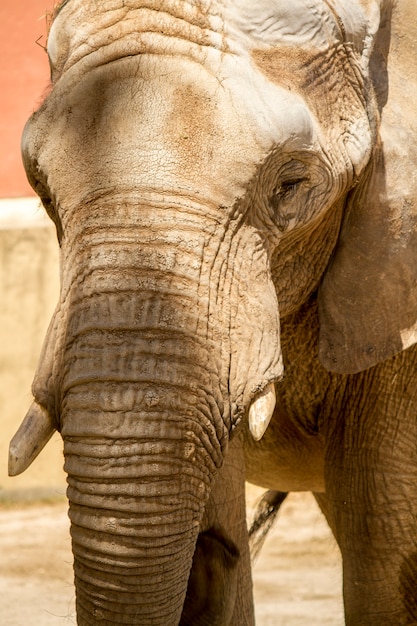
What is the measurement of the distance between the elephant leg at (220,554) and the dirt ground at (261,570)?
4.20 feet

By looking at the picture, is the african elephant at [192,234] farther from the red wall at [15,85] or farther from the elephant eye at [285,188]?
the red wall at [15,85]

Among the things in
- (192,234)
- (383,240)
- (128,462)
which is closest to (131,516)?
(128,462)

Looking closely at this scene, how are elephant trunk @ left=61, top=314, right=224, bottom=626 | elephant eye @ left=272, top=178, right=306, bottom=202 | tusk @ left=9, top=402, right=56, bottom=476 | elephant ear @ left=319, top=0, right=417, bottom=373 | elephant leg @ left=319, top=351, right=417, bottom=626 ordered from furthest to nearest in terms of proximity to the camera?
1. elephant leg @ left=319, top=351, right=417, bottom=626
2. elephant ear @ left=319, top=0, right=417, bottom=373
3. elephant eye @ left=272, top=178, right=306, bottom=202
4. tusk @ left=9, top=402, right=56, bottom=476
5. elephant trunk @ left=61, top=314, right=224, bottom=626

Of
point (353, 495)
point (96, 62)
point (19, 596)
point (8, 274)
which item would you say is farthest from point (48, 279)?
point (96, 62)

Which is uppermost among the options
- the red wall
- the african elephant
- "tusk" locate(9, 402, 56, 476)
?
the red wall

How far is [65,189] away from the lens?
276 cm

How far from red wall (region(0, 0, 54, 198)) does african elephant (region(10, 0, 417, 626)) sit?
13.1 feet

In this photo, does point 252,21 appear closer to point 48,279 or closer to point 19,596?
point 19,596

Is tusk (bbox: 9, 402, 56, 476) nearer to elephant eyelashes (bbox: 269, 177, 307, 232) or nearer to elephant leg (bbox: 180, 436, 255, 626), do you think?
elephant eyelashes (bbox: 269, 177, 307, 232)

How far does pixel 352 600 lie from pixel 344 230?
0.96 meters

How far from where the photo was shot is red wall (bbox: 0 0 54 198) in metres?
7.08

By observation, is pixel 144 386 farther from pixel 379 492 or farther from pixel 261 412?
pixel 379 492

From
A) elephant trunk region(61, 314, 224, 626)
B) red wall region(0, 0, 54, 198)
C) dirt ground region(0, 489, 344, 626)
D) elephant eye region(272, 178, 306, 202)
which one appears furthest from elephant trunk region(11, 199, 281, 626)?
red wall region(0, 0, 54, 198)

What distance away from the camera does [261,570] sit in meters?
6.12
